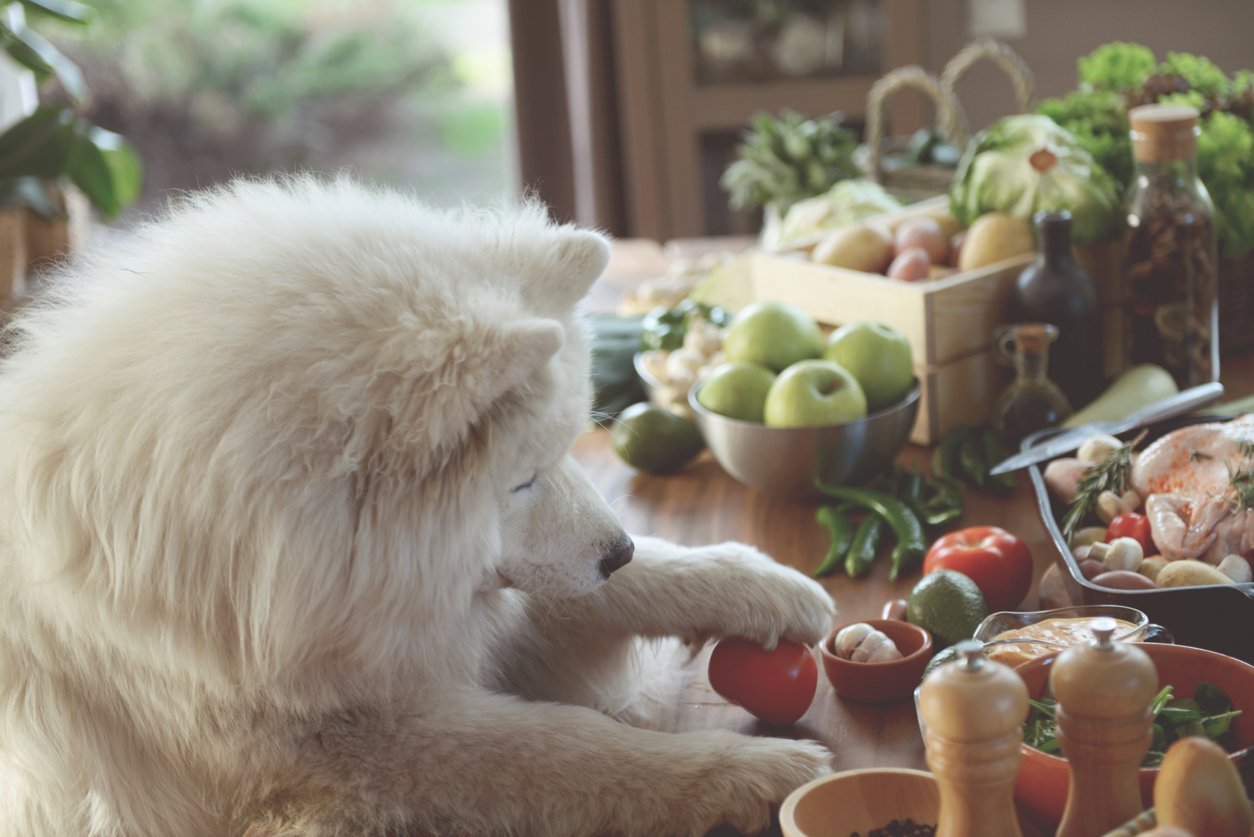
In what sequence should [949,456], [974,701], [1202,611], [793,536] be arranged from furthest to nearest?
[949,456] < [793,536] < [1202,611] < [974,701]

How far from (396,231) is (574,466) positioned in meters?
0.25

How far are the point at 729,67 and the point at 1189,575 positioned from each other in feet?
10.2

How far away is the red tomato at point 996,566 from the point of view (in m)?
1.24

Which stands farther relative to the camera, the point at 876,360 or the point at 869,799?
the point at 876,360

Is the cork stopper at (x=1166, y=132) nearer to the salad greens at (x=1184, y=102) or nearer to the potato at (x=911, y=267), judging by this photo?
the salad greens at (x=1184, y=102)

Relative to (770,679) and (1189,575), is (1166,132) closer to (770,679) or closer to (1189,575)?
(1189,575)

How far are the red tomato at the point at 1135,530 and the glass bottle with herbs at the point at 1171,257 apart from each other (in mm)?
546

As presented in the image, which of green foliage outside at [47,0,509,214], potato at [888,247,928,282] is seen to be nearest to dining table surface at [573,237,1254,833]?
potato at [888,247,928,282]

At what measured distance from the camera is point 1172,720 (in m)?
0.84

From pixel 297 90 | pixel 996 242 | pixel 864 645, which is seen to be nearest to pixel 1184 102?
pixel 996 242

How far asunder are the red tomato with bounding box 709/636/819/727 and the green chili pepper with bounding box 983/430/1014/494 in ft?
1.79

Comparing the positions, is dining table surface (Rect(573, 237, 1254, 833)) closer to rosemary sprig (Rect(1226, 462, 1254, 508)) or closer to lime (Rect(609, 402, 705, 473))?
lime (Rect(609, 402, 705, 473))

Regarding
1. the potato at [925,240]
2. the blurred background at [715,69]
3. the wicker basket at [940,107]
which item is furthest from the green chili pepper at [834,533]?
the blurred background at [715,69]

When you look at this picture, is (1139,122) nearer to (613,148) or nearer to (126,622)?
(126,622)
